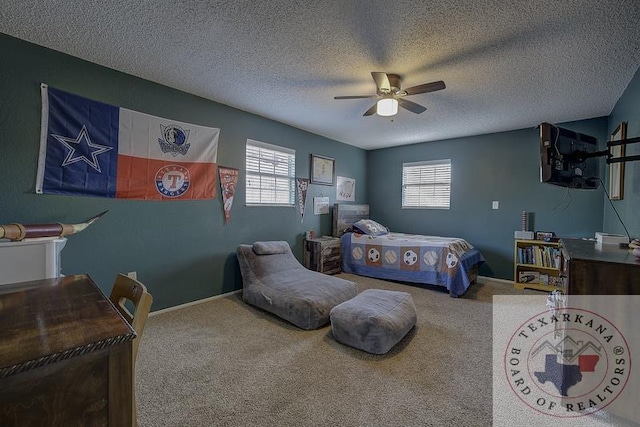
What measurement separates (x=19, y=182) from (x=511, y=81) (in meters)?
4.31

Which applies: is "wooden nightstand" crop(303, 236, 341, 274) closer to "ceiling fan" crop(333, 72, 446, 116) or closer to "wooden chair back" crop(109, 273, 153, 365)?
"ceiling fan" crop(333, 72, 446, 116)

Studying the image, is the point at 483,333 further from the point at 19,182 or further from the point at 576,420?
the point at 19,182

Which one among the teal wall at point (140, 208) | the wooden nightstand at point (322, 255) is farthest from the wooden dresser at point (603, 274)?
the teal wall at point (140, 208)

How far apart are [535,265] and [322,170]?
3.40m

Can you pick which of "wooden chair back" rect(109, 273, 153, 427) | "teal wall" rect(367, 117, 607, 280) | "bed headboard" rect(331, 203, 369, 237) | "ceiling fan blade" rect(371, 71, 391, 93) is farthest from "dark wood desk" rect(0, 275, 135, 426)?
"teal wall" rect(367, 117, 607, 280)

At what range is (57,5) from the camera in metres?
1.73

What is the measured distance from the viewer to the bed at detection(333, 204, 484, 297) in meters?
3.59

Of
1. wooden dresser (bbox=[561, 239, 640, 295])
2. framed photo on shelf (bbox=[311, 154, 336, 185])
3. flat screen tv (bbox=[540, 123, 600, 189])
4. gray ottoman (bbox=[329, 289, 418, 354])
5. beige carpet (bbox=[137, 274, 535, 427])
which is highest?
framed photo on shelf (bbox=[311, 154, 336, 185])

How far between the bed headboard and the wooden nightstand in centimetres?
40

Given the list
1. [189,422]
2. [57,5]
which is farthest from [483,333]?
[57,5]

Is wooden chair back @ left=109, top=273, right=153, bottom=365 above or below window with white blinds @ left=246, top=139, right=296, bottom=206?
below

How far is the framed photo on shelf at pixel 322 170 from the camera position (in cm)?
459

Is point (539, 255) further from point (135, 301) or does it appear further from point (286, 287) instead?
point (135, 301)

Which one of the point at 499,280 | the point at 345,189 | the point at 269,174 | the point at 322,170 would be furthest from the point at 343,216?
the point at 499,280
